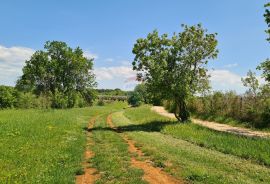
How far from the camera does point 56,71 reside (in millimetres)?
91188

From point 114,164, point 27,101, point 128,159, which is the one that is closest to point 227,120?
point 128,159

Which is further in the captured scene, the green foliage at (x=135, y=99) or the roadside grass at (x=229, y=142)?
the green foliage at (x=135, y=99)

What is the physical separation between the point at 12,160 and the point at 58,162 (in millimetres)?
2050

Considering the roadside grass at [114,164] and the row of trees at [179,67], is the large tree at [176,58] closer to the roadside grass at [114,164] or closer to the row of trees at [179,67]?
the row of trees at [179,67]

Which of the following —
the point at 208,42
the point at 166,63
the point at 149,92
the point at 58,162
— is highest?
the point at 208,42

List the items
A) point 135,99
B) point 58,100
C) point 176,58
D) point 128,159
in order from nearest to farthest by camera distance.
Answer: point 128,159, point 176,58, point 58,100, point 135,99

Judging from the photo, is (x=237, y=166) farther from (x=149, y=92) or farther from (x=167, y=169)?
(x=149, y=92)

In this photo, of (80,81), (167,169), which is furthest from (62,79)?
→ (167,169)

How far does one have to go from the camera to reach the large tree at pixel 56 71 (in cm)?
9088

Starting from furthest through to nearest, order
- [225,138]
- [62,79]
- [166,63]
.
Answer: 1. [62,79]
2. [166,63]
3. [225,138]

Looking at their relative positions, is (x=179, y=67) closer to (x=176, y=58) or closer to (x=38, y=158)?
(x=176, y=58)

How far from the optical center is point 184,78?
33.1 m

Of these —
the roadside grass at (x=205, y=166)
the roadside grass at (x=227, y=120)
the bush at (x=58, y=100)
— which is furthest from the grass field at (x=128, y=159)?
the bush at (x=58, y=100)

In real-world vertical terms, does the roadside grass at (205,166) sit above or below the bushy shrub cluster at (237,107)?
below
